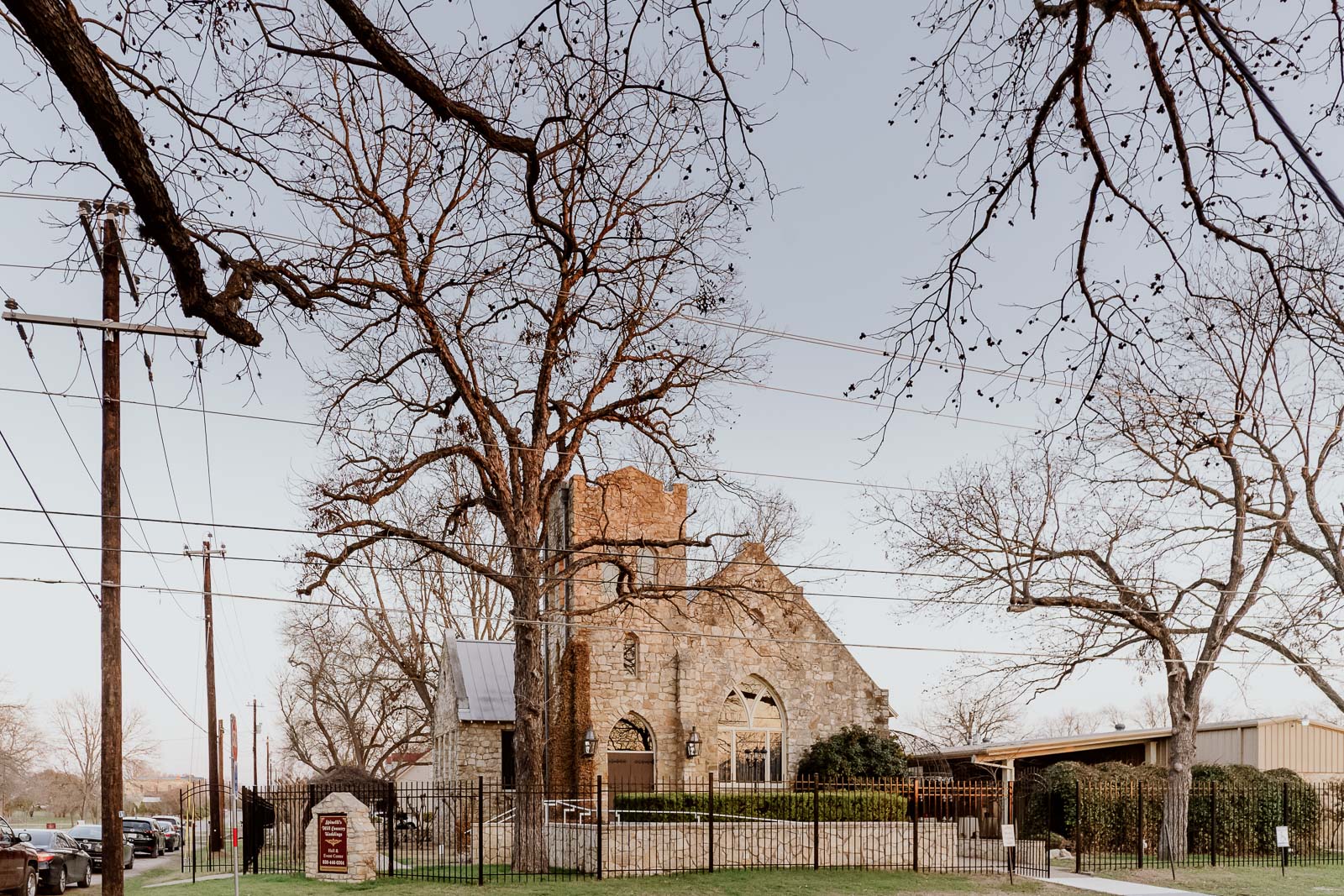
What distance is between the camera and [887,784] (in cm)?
2573

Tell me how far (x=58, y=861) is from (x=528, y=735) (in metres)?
9.61

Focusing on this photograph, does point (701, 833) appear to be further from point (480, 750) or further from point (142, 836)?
point (142, 836)

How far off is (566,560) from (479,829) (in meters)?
7.28

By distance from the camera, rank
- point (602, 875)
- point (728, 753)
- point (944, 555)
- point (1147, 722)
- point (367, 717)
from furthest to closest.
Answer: point (1147, 722) < point (367, 717) < point (728, 753) < point (944, 555) < point (602, 875)

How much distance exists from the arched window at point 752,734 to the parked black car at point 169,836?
73.6ft

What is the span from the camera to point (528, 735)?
22016 mm

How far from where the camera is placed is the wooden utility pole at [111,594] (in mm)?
16297

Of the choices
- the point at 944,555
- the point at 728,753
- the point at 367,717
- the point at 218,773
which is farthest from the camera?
the point at 367,717

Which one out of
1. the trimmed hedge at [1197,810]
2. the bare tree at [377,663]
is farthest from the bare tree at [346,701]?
the trimmed hedge at [1197,810]

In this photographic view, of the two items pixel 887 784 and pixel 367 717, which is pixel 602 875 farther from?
pixel 367 717

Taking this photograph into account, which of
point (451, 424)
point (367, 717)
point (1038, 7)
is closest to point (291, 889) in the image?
point (451, 424)

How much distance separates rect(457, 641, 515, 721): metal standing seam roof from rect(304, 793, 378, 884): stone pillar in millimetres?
9616

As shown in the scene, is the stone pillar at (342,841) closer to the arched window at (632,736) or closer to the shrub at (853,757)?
the arched window at (632,736)

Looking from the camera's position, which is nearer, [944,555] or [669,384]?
[669,384]
